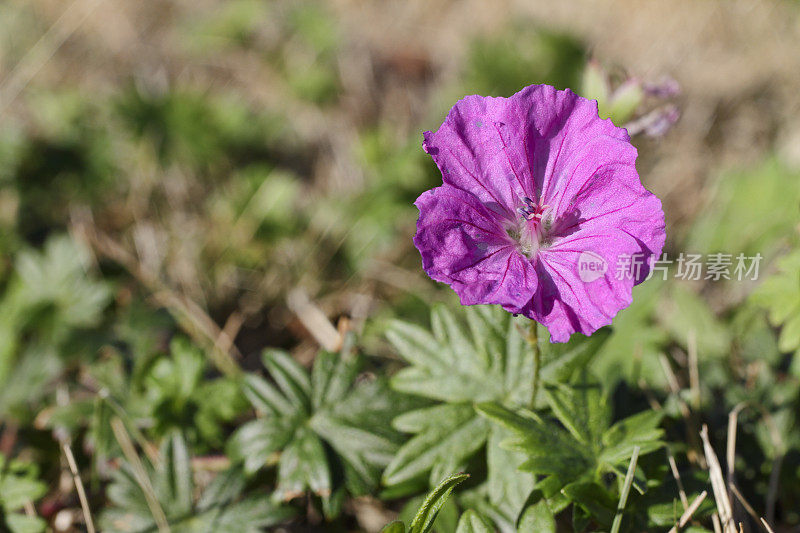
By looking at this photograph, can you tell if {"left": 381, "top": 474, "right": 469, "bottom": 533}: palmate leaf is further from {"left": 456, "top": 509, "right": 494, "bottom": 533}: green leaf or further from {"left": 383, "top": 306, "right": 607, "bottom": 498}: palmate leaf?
{"left": 383, "top": 306, "right": 607, "bottom": 498}: palmate leaf

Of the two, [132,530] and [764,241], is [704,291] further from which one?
[132,530]

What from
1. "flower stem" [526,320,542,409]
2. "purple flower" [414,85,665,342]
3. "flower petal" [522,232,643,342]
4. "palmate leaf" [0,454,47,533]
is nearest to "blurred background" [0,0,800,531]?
"palmate leaf" [0,454,47,533]

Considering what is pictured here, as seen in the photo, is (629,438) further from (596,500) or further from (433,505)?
(433,505)

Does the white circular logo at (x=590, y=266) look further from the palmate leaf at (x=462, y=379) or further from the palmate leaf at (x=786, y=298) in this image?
the palmate leaf at (x=786, y=298)

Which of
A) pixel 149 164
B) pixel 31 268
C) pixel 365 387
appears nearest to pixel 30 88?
pixel 149 164

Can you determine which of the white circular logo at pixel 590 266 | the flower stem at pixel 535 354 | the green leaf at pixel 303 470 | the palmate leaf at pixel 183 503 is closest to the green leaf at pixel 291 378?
the green leaf at pixel 303 470

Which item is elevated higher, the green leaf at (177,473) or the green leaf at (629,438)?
the green leaf at (629,438)

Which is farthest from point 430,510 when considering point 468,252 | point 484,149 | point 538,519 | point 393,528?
point 484,149
